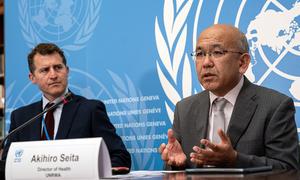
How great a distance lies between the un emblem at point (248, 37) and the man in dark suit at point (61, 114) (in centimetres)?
45

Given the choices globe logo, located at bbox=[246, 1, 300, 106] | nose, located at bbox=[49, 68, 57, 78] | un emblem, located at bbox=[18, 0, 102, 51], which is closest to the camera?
globe logo, located at bbox=[246, 1, 300, 106]

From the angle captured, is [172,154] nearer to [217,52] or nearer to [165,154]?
[165,154]

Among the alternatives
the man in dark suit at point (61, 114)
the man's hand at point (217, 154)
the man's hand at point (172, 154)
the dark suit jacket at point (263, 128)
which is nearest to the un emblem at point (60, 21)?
the man in dark suit at point (61, 114)

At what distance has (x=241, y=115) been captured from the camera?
2570 millimetres

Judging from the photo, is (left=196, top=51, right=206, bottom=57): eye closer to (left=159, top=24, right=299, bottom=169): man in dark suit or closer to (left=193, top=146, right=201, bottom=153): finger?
(left=159, top=24, right=299, bottom=169): man in dark suit

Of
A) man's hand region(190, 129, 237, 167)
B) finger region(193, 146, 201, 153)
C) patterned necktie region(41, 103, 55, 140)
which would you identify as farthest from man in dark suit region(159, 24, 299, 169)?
patterned necktie region(41, 103, 55, 140)

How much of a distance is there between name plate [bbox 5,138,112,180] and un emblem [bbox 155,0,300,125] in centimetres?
152

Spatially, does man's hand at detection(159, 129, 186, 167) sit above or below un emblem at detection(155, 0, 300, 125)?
below

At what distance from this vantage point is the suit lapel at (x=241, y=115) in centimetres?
254

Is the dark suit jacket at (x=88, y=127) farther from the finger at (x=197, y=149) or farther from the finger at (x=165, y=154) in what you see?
the finger at (x=197, y=149)

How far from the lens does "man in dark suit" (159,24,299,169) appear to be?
7.98ft

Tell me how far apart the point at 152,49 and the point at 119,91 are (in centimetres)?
42

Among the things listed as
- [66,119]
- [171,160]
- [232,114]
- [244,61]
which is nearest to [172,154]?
[171,160]

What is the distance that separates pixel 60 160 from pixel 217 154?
2.06 feet
